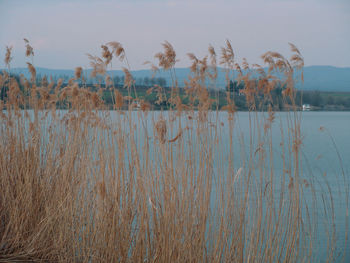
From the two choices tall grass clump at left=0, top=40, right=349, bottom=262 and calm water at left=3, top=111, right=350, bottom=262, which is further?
calm water at left=3, top=111, right=350, bottom=262

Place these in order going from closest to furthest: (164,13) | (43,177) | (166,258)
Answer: (166,258)
(43,177)
(164,13)

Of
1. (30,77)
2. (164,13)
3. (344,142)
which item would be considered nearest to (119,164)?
(30,77)

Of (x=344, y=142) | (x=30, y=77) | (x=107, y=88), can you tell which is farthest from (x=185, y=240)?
(x=344, y=142)

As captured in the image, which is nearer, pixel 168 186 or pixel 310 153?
pixel 168 186

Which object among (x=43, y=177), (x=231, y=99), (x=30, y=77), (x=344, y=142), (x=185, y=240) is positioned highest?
(x=30, y=77)

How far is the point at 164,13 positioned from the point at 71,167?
183 centimetres

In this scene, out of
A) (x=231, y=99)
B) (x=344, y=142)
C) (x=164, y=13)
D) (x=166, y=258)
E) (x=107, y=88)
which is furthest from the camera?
(x=344, y=142)

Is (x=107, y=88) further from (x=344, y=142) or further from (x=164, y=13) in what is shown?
(x=344, y=142)

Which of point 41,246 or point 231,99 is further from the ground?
point 231,99

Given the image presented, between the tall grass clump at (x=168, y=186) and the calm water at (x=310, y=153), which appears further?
the calm water at (x=310, y=153)

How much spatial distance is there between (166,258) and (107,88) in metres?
1.20

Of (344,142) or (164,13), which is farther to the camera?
(344,142)

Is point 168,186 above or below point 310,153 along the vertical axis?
above

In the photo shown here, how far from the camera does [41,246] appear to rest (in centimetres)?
266
